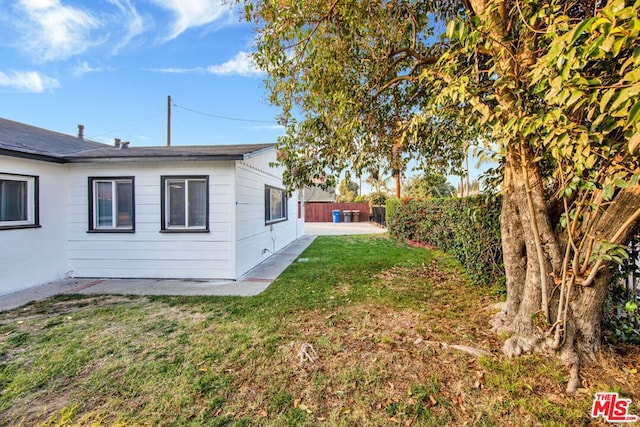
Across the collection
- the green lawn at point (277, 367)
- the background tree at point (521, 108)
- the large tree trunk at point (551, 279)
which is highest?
the background tree at point (521, 108)

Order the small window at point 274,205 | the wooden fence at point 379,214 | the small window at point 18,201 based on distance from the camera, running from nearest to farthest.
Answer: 1. the small window at point 18,201
2. the small window at point 274,205
3. the wooden fence at point 379,214

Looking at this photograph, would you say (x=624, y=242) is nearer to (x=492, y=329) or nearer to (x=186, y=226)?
(x=492, y=329)

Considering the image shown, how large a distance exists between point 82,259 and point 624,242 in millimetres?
8876

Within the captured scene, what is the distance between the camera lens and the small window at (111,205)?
644 cm

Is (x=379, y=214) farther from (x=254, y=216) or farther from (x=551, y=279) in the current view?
(x=551, y=279)

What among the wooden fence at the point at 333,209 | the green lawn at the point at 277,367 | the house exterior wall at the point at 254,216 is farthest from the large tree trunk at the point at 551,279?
the wooden fence at the point at 333,209

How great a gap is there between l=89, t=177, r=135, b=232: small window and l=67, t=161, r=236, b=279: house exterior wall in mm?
120

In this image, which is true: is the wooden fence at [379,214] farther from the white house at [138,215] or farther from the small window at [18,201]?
the small window at [18,201]

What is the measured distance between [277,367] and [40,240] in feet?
19.9

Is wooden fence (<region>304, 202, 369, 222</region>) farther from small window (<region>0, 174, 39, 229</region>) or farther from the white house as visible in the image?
small window (<region>0, 174, 39, 229</region>)

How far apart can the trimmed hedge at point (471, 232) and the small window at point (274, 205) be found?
492cm

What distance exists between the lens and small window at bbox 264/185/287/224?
891 cm

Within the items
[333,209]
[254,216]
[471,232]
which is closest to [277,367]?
[471,232]

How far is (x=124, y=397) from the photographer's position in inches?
96.6
